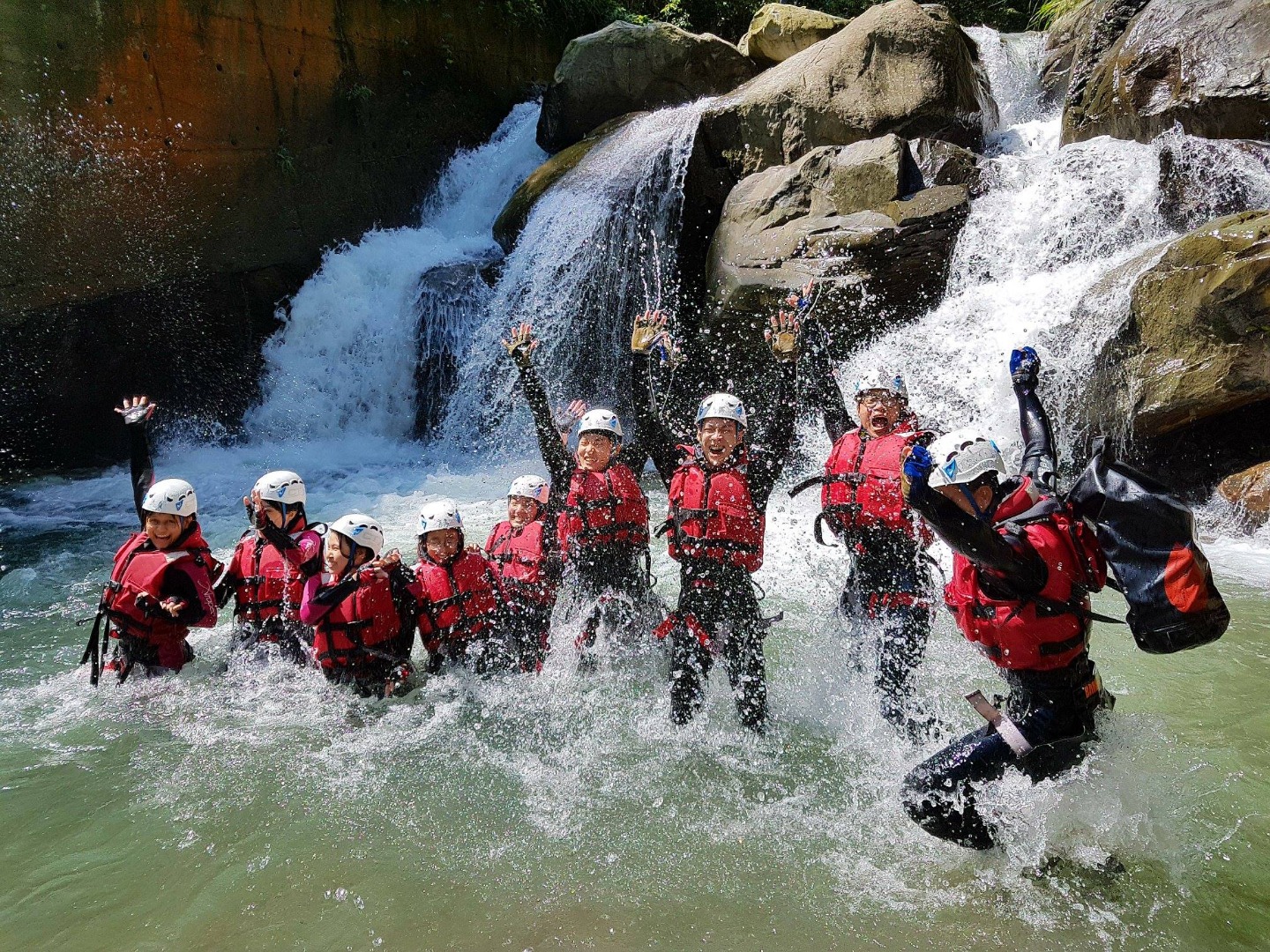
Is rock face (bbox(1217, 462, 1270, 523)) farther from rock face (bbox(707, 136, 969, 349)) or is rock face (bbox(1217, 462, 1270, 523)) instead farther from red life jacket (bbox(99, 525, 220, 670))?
red life jacket (bbox(99, 525, 220, 670))

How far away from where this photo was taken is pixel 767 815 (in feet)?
12.1

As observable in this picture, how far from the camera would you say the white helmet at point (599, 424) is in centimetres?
446

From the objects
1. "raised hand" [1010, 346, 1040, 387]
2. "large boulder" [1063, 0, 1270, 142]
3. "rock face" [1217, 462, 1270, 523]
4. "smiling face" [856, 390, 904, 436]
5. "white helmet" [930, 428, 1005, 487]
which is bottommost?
"rock face" [1217, 462, 1270, 523]

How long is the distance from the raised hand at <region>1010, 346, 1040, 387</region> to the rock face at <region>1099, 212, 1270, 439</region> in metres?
4.18

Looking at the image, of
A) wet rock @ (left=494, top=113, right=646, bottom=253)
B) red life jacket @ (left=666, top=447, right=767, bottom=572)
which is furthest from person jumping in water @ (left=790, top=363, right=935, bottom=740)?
wet rock @ (left=494, top=113, right=646, bottom=253)

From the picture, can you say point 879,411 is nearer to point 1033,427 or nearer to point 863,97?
point 1033,427

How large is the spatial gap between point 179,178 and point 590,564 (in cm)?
1058

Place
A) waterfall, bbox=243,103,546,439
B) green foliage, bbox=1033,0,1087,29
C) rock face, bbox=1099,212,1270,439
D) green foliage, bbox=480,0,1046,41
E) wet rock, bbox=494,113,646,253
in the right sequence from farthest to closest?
1. green foliage, bbox=480,0,1046,41
2. green foliage, bbox=1033,0,1087,29
3. waterfall, bbox=243,103,546,439
4. wet rock, bbox=494,113,646,253
5. rock face, bbox=1099,212,1270,439

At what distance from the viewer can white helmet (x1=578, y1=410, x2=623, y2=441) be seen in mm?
4457

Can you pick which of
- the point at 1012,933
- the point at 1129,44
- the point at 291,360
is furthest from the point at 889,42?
the point at 1012,933

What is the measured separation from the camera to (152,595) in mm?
4555

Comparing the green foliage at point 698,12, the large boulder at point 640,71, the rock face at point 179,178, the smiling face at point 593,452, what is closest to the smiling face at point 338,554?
the smiling face at point 593,452

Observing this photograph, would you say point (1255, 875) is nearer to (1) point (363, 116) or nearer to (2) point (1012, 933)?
(2) point (1012, 933)

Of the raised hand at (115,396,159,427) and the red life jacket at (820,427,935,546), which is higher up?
the raised hand at (115,396,159,427)
